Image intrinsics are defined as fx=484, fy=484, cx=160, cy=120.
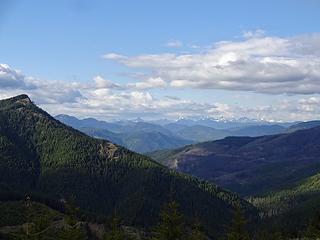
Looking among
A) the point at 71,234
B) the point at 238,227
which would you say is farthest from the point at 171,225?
the point at 71,234

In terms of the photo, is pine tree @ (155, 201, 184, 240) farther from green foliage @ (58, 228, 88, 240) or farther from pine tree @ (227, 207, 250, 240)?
green foliage @ (58, 228, 88, 240)

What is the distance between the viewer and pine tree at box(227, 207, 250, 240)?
80000 millimetres

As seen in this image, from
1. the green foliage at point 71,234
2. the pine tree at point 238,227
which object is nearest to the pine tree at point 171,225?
the pine tree at point 238,227

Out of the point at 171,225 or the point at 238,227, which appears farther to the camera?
the point at 171,225

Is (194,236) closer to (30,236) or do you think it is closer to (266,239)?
(30,236)

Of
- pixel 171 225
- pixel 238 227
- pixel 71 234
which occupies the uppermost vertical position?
pixel 238 227

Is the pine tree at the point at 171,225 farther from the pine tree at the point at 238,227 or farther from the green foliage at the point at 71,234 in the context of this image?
the green foliage at the point at 71,234

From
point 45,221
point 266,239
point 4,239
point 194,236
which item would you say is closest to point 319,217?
point 266,239

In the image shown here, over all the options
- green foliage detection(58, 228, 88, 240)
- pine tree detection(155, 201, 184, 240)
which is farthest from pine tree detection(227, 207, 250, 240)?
green foliage detection(58, 228, 88, 240)

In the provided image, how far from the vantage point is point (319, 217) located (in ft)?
525

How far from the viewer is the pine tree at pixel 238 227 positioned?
262 ft

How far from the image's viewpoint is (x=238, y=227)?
80.8 metres

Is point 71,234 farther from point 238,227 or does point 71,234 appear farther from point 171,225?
point 238,227

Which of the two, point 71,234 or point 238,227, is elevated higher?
point 238,227
